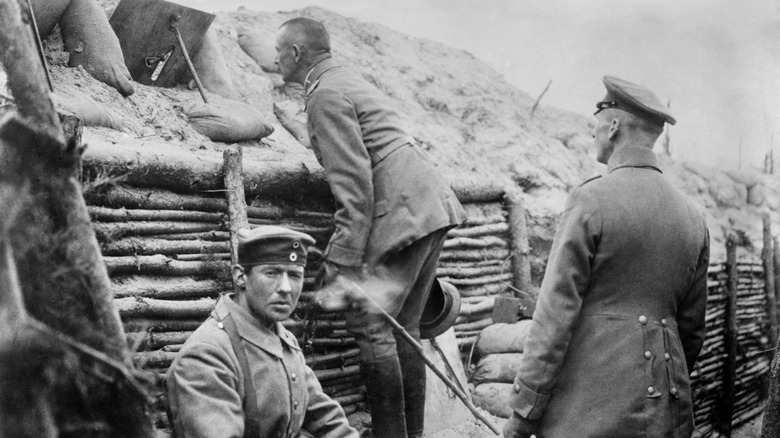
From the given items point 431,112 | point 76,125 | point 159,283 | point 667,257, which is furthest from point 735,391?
point 76,125

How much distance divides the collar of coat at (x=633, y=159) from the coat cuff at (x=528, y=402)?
35.5 inches

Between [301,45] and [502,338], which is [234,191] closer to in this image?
[301,45]

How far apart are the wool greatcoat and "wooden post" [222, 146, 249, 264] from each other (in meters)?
1.64

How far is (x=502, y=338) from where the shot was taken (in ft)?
17.9

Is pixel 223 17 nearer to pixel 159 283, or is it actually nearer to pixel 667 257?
pixel 159 283

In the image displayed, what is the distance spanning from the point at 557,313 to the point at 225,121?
259cm

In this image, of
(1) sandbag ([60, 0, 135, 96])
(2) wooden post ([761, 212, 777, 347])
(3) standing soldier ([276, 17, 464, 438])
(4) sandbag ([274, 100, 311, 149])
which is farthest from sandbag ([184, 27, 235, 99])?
(2) wooden post ([761, 212, 777, 347])

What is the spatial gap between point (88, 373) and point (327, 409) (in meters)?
1.27

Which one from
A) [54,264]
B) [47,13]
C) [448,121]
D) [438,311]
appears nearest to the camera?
[54,264]

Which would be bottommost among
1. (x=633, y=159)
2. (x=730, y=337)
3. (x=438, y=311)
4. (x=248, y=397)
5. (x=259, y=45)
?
(x=730, y=337)

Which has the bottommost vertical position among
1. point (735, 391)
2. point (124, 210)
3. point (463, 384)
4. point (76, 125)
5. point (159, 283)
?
point (735, 391)

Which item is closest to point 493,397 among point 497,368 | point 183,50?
point 497,368

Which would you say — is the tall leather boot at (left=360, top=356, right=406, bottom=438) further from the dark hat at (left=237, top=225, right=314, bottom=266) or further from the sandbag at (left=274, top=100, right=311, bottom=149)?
the sandbag at (left=274, top=100, right=311, bottom=149)

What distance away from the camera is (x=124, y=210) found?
3352mm
